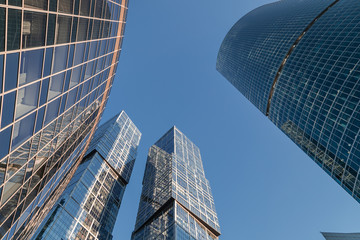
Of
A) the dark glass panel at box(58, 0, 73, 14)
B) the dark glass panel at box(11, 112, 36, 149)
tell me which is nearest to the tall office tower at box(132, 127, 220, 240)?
the dark glass panel at box(11, 112, 36, 149)

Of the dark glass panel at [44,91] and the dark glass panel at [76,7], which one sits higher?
the dark glass panel at [76,7]

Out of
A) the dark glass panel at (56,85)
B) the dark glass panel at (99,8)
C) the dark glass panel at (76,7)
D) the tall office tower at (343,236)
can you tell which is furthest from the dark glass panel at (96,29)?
the tall office tower at (343,236)

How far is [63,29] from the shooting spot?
15344mm

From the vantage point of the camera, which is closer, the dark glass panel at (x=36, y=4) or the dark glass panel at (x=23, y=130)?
the dark glass panel at (x=36, y=4)

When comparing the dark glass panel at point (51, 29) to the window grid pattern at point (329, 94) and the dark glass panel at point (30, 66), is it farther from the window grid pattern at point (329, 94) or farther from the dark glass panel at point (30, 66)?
the window grid pattern at point (329, 94)

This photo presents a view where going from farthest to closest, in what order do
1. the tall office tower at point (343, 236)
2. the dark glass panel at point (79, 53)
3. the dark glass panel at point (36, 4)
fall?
the tall office tower at point (343, 236) → the dark glass panel at point (79, 53) → the dark glass panel at point (36, 4)

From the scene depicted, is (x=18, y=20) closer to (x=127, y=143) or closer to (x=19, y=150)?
(x=19, y=150)

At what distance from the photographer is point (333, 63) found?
62.7 m

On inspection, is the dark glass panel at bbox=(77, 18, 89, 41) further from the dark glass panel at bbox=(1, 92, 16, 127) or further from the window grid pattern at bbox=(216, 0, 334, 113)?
the window grid pattern at bbox=(216, 0, 334, 113)

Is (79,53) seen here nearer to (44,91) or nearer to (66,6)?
(66,6)

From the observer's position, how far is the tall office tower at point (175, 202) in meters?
83.9

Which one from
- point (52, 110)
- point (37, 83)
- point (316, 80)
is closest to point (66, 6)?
point (37, 83)

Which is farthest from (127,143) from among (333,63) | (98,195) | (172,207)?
(333,63)

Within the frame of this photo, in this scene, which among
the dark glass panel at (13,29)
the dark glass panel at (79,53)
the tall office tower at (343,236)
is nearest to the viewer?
Answer: the dark glass panel at (13,29)
